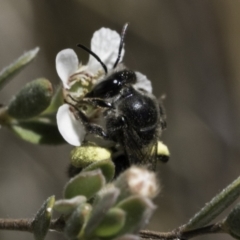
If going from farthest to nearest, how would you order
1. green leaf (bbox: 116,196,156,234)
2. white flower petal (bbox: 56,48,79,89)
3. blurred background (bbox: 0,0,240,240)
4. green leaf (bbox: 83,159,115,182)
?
blurred background (bbox: 0,0,240,240) → white flower petal (bbox: 56,48,79,89) → green leaf (bbox: 83,159,115,182) → green leaf (bbox: 116,196,156,234)

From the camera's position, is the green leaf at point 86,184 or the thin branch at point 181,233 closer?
the green leaf at point 86,184

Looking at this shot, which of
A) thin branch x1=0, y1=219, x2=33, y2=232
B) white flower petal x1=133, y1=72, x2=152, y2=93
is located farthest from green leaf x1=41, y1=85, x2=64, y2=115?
thin branch x1=0, y1=219, x2=33, y2=232

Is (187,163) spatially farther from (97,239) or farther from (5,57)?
(97,239)

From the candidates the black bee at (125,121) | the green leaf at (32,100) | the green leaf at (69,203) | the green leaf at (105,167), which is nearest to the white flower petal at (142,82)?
the black bee at (125,121)

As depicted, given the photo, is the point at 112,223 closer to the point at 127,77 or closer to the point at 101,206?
the point at 101,206

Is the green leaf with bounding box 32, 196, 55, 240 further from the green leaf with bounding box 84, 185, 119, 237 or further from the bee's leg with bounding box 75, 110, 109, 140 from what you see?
the bee's leg with bounding box 75, 110, 109, 140

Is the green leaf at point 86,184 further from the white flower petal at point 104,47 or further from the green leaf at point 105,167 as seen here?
the white flower petal at point 104,47

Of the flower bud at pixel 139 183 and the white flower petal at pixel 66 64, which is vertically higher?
the white flower petal at pixel 66 64

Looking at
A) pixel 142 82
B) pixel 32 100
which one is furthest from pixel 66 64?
pixel 142 82
